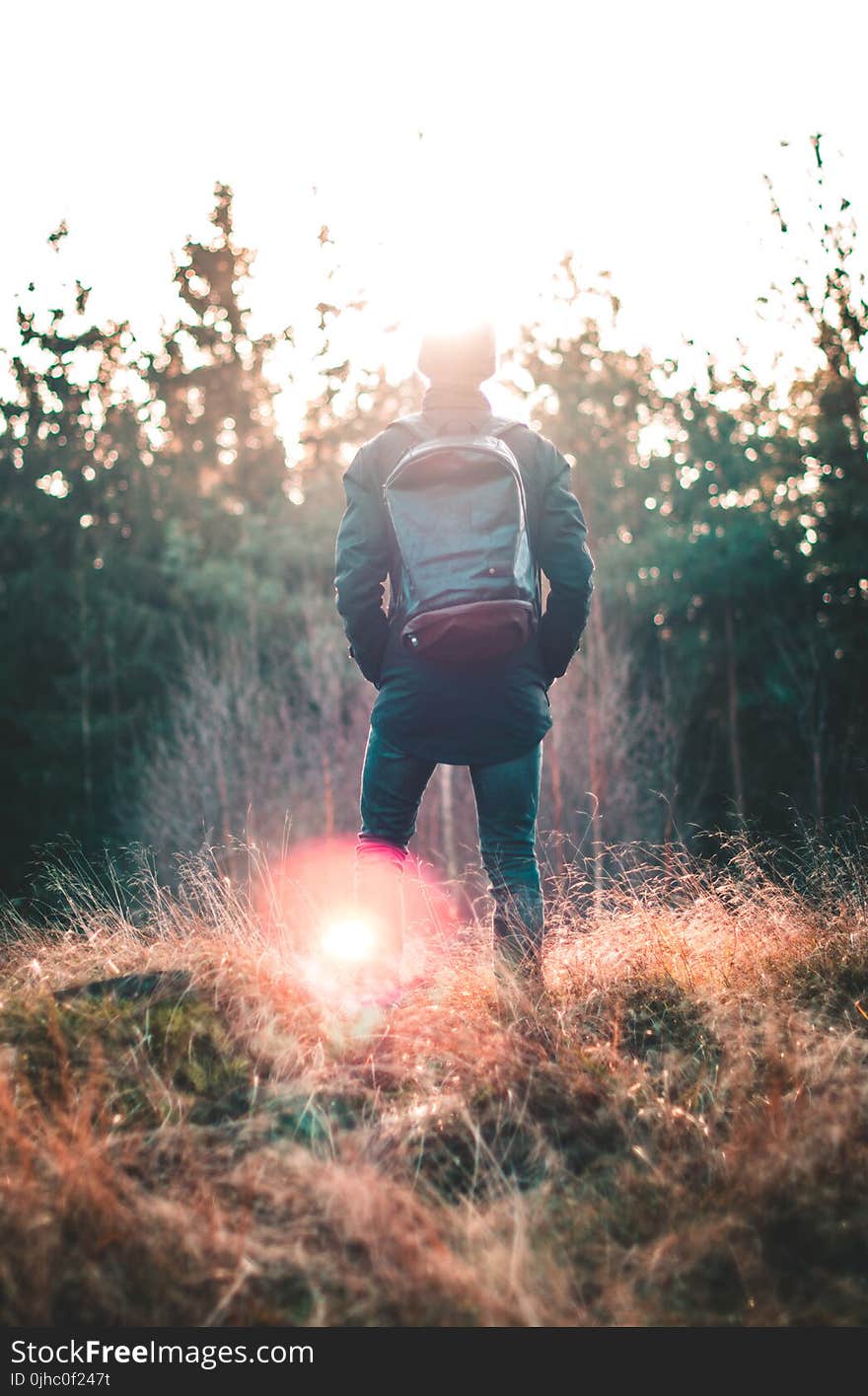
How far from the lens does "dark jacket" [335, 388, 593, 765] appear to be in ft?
9.54

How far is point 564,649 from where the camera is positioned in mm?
3109

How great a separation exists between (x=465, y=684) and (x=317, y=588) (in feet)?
66.4

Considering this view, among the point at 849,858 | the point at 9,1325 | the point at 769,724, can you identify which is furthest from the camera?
the point at 769,724

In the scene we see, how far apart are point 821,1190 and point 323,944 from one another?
1.62 metres

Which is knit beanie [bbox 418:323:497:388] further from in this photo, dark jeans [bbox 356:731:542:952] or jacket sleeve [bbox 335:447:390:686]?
dark jeans [bbox 356:731:542:952]

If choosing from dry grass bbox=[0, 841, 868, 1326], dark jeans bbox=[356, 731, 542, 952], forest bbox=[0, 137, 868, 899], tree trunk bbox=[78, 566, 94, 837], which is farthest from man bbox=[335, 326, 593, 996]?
tree trunk bbox=[78, 566, 94, 837]

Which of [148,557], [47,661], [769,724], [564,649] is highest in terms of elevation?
[564,649]

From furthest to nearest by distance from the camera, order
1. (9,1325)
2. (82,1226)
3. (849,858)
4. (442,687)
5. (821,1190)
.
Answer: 1. (849,858)
2. (442,687)
3. (821,1190)
4. (82,1226)
5. (9,1325)

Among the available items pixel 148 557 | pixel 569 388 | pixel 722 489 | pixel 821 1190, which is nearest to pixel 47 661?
pixel 148 557

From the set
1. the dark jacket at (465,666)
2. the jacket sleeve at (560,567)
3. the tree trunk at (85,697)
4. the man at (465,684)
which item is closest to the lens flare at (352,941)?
the man at (465,684)

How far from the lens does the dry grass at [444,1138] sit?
166cm

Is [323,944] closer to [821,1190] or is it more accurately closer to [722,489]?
[821,1190]

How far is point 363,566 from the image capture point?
9.86ft

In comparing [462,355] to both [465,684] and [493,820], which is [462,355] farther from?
[493,820]
